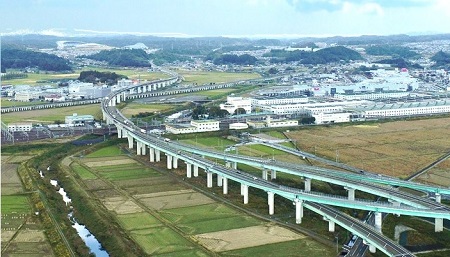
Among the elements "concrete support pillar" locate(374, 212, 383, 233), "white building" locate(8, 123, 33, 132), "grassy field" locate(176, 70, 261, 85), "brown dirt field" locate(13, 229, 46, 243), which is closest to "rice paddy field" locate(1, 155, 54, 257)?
"brown dirt field" locate(13, 229, 46, 243)

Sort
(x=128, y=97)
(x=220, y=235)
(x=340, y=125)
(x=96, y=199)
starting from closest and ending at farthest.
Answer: (x=220, y=235), (x=96, y=199), (x=340, y=125), (x=128, y=97)

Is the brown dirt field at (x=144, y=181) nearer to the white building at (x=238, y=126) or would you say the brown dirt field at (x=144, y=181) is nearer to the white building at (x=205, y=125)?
the white building at (x=205, y=125)

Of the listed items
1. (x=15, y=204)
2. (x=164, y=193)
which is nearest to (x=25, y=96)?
(x=15, y=204)

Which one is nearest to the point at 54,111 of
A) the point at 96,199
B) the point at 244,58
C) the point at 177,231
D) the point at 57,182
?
the point at 57,182

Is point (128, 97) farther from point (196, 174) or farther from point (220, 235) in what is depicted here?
point (220, 235)

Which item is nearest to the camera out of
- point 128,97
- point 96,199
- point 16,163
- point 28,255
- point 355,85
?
point 28,255

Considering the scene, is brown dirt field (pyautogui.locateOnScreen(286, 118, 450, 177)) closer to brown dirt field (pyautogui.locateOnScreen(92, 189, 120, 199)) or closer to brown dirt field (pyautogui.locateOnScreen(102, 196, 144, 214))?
brown dirt field (pyautogui.locateOnScreen(102, 196, 144, 214))
